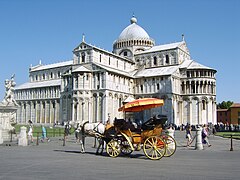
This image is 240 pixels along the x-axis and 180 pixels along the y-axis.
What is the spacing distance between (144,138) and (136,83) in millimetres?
50984

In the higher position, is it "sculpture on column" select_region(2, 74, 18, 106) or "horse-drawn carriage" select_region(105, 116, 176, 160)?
"sculpture on column" select_region(2, 74, 18, 106)

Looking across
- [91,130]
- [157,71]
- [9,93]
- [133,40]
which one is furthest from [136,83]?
[91,130]

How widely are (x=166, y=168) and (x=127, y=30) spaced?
224ft

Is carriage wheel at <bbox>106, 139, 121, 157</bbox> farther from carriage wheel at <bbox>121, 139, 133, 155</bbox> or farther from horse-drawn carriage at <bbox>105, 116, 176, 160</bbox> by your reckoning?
carriage wheel at <bbox>121, 139, 133, 155</bbox>

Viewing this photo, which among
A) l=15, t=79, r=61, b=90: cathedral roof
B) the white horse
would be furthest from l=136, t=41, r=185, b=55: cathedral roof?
the white horse

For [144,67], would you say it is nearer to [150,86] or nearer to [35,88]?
[150,86]

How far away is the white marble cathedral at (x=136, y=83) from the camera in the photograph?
192 feet

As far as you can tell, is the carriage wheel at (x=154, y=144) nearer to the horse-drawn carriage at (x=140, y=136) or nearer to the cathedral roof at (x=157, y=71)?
the horse-drawn carriage at (x=140, y=136)

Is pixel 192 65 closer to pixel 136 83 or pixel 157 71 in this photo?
pixel 157 71

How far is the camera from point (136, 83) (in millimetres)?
65312

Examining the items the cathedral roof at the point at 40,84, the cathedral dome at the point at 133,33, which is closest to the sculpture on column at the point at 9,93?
the cathedral roof at the point at 40,84

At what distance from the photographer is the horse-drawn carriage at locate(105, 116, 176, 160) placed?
14008mm

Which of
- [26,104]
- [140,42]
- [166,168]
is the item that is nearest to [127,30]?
[140,42]

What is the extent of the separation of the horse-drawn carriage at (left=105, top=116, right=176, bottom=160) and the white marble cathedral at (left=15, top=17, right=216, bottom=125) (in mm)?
41622
